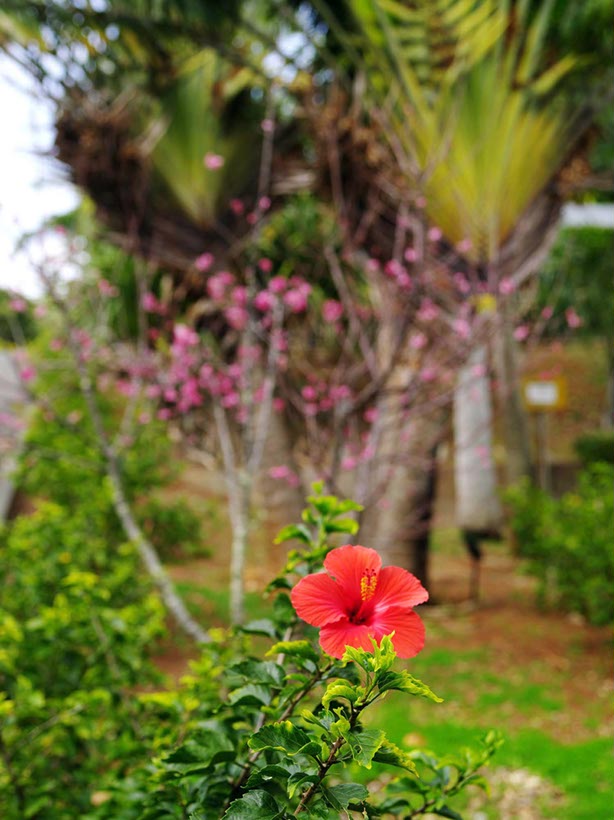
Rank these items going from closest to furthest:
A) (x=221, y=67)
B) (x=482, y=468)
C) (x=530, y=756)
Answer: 1. (x=530, y=756)
2. (x=221, y=67)
3. (x=482, y=468)

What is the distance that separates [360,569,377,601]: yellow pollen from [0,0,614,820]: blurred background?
55.7 inches

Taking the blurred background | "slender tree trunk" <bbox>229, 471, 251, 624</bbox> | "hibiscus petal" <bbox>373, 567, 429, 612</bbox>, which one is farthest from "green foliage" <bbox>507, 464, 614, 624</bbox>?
"hibiscus petal" <bbox>373, 567, 429, 612</bbox>

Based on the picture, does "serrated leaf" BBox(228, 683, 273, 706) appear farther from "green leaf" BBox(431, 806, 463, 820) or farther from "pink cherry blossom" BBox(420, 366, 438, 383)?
"pink cherry blossom" BBox(420, 366, 438, 383)

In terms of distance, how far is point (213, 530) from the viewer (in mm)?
7406

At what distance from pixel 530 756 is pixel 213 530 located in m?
4.87

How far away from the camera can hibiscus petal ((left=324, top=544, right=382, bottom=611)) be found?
667 mm

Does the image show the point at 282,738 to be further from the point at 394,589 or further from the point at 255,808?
the point at 394,589

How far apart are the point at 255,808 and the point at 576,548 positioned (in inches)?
152

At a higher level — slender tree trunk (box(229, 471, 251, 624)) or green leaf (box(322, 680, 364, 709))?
green leaf (box(322, 680, 364, 709))

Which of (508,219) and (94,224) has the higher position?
(94,224)

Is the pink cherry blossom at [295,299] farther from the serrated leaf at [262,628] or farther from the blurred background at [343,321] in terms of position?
the serrated leaf at [262,628]

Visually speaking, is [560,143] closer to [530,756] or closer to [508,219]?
[508,219]

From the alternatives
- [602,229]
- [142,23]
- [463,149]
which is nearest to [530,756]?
[463,149]

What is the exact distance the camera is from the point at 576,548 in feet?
13.5
